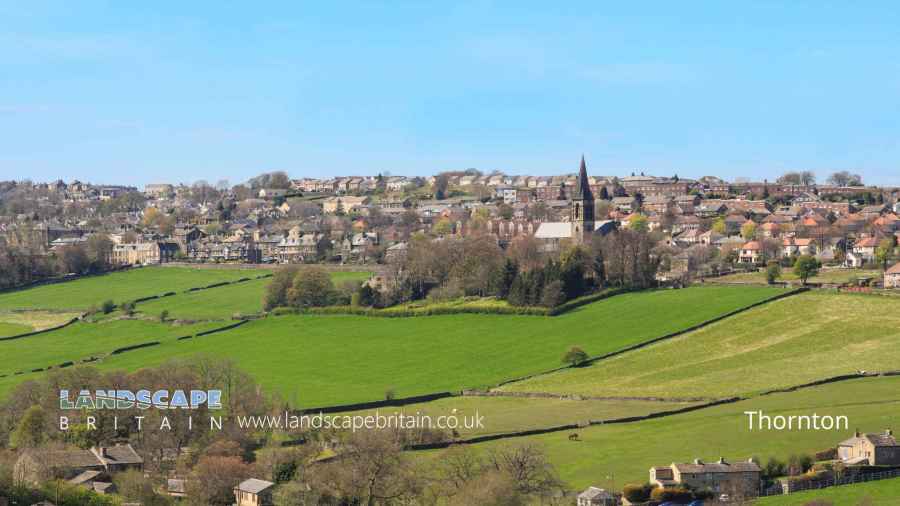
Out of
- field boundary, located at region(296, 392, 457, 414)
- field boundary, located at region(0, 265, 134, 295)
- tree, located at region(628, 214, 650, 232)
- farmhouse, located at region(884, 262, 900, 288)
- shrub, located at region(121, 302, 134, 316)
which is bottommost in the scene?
field boundary, located at region(296, 392, 457, 414)

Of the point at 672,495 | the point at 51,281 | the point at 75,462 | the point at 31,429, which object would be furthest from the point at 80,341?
the point at 672,495

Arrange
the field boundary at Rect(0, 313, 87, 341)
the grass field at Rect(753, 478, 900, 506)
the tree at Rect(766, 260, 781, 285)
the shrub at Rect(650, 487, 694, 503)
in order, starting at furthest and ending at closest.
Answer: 1. the field boundary at Rect(0, 313, 87, 341)
2. the tree at Rect(766, 260, 781, 285)
3. the shrub at Rect(650, 487, 694, 503)
4. the grass field at Rect(753, 478, 900, 506)

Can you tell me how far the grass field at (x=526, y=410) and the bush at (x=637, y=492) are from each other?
1294cm

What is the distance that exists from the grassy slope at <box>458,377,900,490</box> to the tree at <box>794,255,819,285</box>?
34.0 m

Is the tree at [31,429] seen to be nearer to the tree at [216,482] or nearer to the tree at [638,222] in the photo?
the tree at [216,482]

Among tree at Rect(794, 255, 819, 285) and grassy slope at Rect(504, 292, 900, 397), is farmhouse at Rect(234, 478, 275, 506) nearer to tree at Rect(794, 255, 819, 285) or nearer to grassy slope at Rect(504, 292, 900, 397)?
grassy slope at Rect(504, 292, 900, 397)

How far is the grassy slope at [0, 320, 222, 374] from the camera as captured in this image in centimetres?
9350

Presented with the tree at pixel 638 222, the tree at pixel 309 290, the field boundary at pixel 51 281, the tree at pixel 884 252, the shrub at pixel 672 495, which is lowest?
the shrub at pixel 672 495

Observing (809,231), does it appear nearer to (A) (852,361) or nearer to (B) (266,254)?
(B) (266,254)

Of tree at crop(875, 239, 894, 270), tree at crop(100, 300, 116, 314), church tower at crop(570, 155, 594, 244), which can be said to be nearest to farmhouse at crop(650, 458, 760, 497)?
tree at crop(875, 239, 894, 270)

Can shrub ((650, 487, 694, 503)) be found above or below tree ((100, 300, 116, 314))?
below

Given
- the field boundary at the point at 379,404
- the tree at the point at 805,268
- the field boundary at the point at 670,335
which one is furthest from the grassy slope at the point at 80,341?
the tree at the point at 805,268

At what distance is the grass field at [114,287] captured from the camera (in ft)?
405

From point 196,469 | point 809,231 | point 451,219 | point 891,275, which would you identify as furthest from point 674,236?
point 196,469
